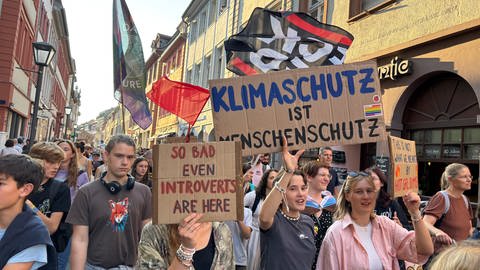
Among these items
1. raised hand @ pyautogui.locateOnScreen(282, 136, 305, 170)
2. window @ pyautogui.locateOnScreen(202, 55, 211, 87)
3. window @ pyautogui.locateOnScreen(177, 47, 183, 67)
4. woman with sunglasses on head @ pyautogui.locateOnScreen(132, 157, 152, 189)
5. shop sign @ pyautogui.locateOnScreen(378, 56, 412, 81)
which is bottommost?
woman with sunglasses on head @ pyautogui.locateOnScreen(132, 157, 152, 189)

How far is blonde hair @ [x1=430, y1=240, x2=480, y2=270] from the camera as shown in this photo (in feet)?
4.00

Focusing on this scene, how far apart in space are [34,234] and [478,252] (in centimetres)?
191

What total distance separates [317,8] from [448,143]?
736cm

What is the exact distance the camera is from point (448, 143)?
8.31m

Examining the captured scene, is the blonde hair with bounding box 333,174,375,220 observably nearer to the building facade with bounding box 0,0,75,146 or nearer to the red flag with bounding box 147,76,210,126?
the red flag with bounding box 147,76,210,126

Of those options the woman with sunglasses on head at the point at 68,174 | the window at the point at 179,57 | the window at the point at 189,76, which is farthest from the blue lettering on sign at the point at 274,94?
the window at the point at 179,57

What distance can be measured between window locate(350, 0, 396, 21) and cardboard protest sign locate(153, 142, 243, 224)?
952 cm

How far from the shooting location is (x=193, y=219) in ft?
6.42

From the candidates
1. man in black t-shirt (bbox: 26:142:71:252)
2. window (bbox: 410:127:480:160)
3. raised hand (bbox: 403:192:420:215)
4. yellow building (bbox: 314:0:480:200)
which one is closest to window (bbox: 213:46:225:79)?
yellow building (bbox: 314:0:480:200)

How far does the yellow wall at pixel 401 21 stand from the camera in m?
8.01

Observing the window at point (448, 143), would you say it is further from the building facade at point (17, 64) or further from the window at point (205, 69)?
the window at point (205, 69)

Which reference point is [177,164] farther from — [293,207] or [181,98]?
[181,98]

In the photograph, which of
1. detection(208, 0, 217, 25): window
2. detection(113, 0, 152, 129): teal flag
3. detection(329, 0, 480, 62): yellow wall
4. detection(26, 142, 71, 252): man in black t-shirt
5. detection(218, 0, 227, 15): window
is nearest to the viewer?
detection(26, 142, 71, 252): man in black t-shirt

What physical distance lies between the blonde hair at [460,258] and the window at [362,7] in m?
10.0
